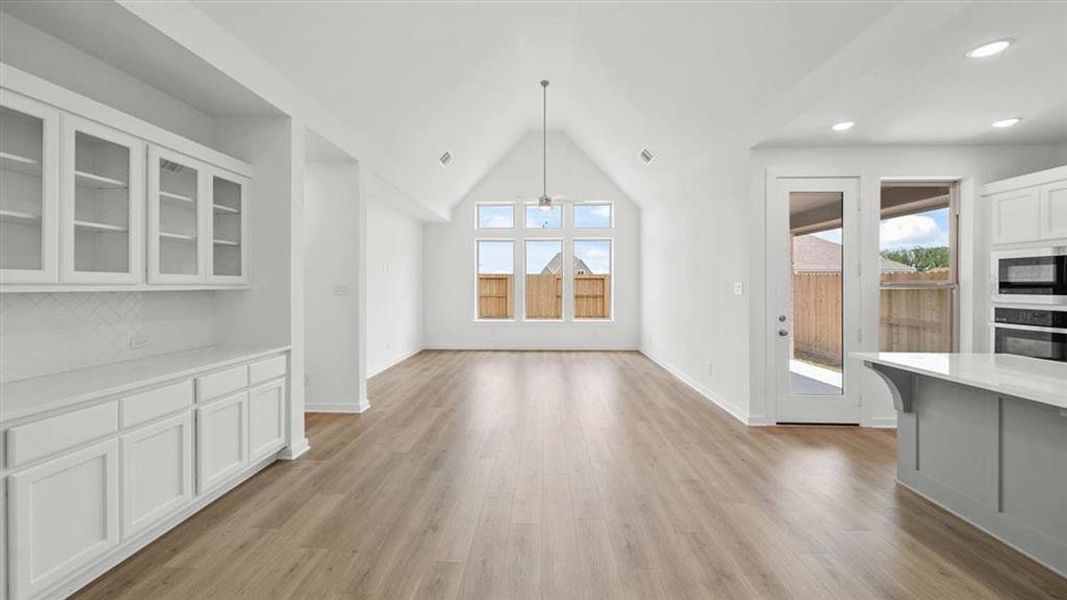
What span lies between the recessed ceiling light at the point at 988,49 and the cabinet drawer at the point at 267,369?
4.60 meters

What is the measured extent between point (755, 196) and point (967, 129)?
1654 millimetres

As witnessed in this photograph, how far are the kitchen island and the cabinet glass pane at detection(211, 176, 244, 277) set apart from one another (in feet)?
14.0

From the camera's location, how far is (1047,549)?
7.22ft

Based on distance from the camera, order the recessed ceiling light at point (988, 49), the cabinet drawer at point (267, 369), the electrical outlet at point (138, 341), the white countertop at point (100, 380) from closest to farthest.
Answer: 1. the white countertop at point (100, 380)
2. the recessed ceiling light at point (988, 49)
3. the electrical outlet at point (138, 341)
4. the cabinet drawer at point (267, 369)

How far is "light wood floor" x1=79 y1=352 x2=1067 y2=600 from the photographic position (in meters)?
2.06

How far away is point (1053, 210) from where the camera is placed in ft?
12.0

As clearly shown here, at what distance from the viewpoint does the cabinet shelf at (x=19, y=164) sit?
197 centimetres

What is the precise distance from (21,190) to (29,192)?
0.02 meters

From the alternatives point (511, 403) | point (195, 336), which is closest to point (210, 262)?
point (195, 336)

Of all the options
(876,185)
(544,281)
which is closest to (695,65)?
(876,185)

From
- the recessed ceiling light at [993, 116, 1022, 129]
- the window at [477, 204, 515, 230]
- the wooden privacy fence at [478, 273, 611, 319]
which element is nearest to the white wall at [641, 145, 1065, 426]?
the recessed ceiling light at [993, 116, 1022, 129]

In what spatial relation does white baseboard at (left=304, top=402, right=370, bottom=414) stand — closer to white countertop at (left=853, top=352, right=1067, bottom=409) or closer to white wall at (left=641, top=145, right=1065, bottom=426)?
white wall at (left=641, top=145, right=1065, bottom=426)

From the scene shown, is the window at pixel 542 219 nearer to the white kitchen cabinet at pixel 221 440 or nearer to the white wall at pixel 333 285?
the white wall at pixel 333 285

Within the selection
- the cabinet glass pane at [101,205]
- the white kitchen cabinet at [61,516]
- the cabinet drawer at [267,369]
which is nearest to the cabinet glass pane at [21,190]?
the cabinet glass pane at [101,205]
